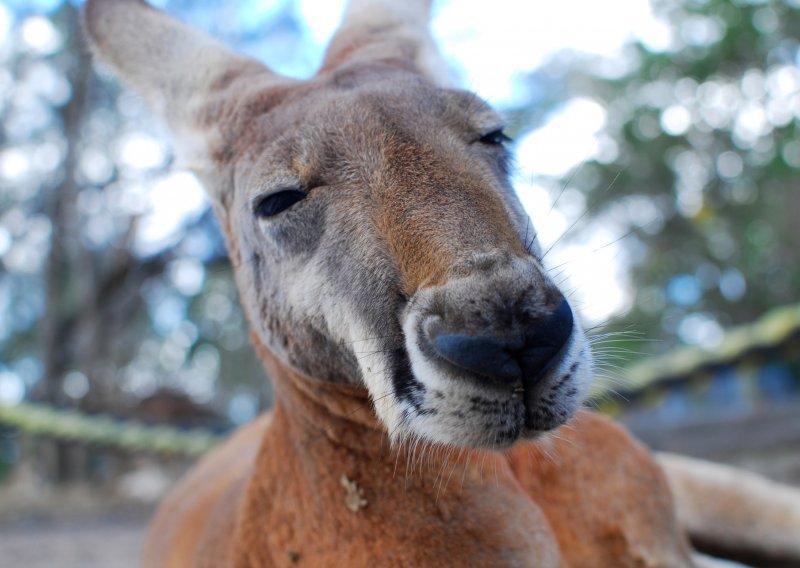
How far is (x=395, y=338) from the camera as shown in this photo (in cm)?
197

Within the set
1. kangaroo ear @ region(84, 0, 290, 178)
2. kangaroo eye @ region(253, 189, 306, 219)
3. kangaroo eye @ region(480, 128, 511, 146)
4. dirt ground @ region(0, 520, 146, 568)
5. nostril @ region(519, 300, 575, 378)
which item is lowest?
dirt ground @ region(0, 520, 146, 568)

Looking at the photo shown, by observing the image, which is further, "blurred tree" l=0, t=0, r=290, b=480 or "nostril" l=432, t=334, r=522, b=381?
"blurred tree" l=0, t=0, r=290, b=480

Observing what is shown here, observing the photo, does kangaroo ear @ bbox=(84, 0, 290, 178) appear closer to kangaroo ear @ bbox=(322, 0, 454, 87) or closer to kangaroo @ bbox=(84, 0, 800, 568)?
kangaroo @ bbox=(84, 0, 800, 568)

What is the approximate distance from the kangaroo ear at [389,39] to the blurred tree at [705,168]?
13.3m

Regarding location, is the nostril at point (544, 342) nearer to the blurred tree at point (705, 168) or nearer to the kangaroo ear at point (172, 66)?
the kangaroo ear at point (172, 66)

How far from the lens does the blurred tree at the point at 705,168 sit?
647 inches

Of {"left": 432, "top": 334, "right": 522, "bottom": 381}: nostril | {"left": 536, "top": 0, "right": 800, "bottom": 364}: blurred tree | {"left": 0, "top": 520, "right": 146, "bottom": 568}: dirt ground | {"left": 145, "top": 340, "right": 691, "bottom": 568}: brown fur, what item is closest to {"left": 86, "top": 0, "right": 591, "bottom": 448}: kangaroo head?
{"left": 432, "top": 334, "right": 522, "bottom": 381}: nostril

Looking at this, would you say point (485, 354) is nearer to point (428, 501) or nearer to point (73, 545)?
point (428, 501)

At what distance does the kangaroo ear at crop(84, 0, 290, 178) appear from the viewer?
3133 millimetres

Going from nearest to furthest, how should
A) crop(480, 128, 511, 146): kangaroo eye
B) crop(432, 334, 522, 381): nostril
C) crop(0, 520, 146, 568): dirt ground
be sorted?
crop(432, 334, 522, 381): nostril < crop(480, 128, 511, 146): kangaroo eye < crop(0, 520, 146, 568): dirt ground

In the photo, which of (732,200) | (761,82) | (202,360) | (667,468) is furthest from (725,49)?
(202,360)

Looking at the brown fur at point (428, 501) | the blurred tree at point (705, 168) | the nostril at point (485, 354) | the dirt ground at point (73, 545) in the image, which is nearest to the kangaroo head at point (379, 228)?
the nostril at point (485, 354)

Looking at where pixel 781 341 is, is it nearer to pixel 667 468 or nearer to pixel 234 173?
pixel 667 468

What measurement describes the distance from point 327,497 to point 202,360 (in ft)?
126
